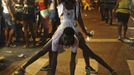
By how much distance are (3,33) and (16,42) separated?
0.56m

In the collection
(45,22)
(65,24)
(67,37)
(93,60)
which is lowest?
(93,60)

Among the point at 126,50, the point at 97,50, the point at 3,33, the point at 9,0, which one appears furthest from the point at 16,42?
the point at 126,50

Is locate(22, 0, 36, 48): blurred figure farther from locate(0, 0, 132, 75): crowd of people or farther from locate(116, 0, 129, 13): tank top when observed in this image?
locate(116, 0, 129, 13): tank top

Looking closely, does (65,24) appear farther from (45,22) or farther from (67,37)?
(45,22)

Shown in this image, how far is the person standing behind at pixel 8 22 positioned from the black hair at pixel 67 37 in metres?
5.68

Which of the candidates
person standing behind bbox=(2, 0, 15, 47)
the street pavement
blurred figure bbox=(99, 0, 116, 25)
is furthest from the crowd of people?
blurred figure bbox=(99, 0, 116, 25)

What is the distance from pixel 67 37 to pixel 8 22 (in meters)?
6.11

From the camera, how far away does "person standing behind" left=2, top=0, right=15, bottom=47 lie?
1230 centimetres

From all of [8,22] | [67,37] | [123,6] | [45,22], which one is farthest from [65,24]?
[123,6]

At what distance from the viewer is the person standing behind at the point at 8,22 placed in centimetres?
1230

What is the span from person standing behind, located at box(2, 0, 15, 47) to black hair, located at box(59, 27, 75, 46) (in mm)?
5677

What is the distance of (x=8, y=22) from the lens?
12523mm

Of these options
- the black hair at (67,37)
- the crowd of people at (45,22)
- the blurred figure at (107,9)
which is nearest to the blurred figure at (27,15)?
the crowd of people at (45,22)

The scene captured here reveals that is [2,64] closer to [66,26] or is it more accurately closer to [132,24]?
[66,26]
